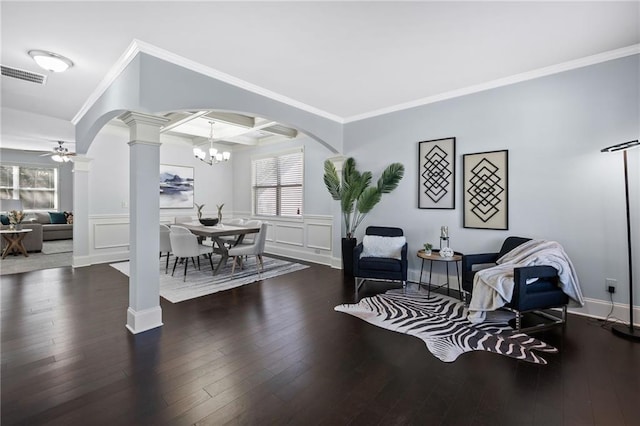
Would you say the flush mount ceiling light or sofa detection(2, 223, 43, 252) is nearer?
the flush mount ceiling light

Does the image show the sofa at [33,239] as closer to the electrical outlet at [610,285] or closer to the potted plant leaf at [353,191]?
the potted plant leaf at [353,191]

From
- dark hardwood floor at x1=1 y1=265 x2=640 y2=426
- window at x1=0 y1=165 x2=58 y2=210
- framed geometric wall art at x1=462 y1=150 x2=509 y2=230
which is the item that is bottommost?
dark hardwood floor at x1=1 y1=265 x2=640 y2=426

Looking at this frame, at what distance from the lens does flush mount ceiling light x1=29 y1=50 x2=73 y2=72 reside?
2.90m

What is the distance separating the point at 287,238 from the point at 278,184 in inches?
51.8

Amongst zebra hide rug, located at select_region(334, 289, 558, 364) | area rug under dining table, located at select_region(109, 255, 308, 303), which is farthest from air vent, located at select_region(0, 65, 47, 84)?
zebra hide rug, located at select_region(334, 289, 558, 364)

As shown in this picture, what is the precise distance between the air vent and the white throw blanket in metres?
5.55

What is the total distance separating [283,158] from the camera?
6.66 metres

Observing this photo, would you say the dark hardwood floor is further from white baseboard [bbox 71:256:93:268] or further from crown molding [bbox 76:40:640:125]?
crown molding [bbox 76:40:640:125]

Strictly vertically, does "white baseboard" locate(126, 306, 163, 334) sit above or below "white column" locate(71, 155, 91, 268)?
below

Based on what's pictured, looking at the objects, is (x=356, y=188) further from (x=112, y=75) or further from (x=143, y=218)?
(x=112, y=75)

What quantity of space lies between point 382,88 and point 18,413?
4385mm

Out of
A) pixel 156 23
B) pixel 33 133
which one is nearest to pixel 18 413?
pixel 156 23

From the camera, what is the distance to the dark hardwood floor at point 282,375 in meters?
1.67

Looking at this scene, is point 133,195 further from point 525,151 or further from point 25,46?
point 525,151
